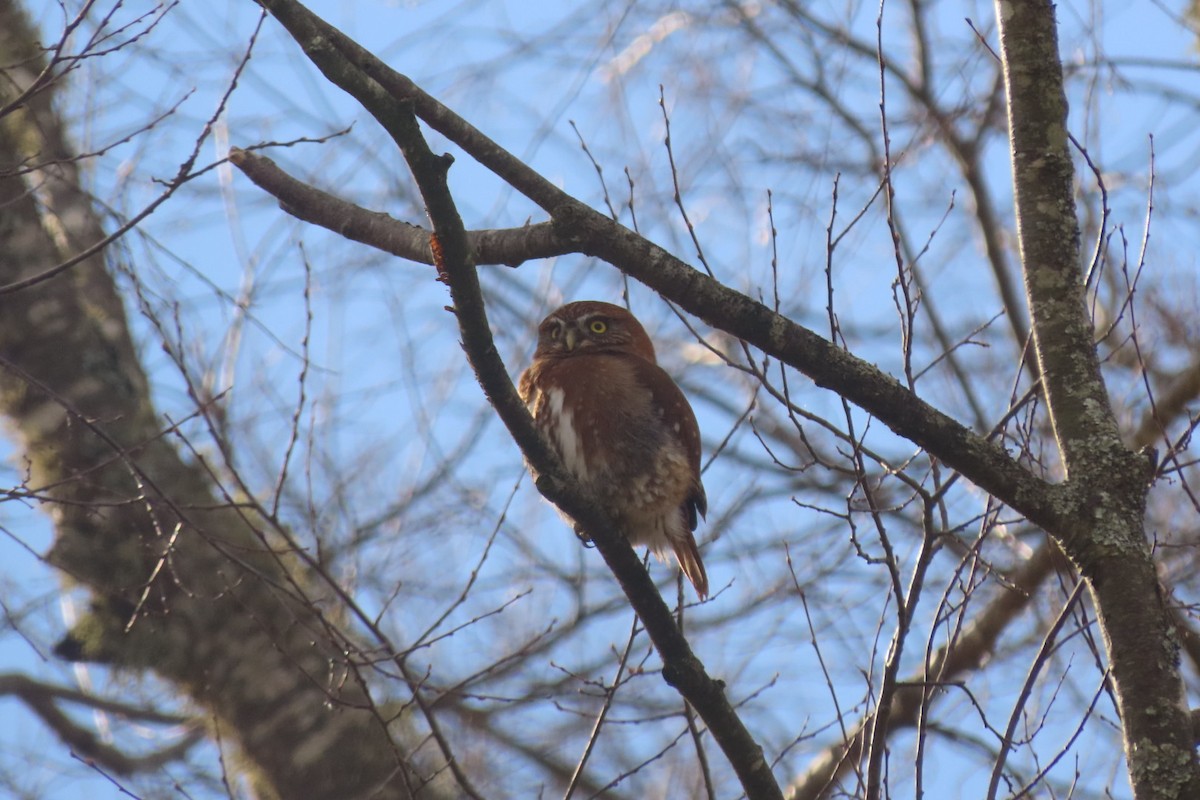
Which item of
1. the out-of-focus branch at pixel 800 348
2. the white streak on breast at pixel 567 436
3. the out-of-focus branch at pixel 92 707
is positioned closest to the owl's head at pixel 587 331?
Answer: the white streak on breast at pixel 567 436

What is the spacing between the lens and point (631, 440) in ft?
15.6

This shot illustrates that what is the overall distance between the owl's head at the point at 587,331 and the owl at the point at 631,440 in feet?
0.37

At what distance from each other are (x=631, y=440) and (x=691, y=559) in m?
0.61

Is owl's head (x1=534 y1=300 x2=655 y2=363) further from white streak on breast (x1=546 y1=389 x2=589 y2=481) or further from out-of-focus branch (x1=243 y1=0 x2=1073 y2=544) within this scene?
out-of-focus branch (x1=243 y1=0 x2=1073 y2=544)

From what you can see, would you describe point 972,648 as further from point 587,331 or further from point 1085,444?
point 1085,444

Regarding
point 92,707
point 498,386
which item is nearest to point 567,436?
point 498,386

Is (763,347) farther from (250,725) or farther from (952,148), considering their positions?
(952,148)

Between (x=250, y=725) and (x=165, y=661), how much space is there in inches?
22.9

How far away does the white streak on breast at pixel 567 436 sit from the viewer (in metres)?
4.80

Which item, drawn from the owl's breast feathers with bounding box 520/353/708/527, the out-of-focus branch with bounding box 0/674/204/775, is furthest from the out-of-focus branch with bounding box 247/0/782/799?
the out-of-focus branch with bounding box 0/674/204/775

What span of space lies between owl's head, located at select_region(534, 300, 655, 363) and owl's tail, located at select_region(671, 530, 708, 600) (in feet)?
2.82

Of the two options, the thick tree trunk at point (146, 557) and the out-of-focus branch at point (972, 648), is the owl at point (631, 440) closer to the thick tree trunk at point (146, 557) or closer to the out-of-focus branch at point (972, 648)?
the out-of-focus branch at point (972, 648)

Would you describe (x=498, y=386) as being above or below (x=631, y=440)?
below

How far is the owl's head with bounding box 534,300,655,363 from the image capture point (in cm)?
529
